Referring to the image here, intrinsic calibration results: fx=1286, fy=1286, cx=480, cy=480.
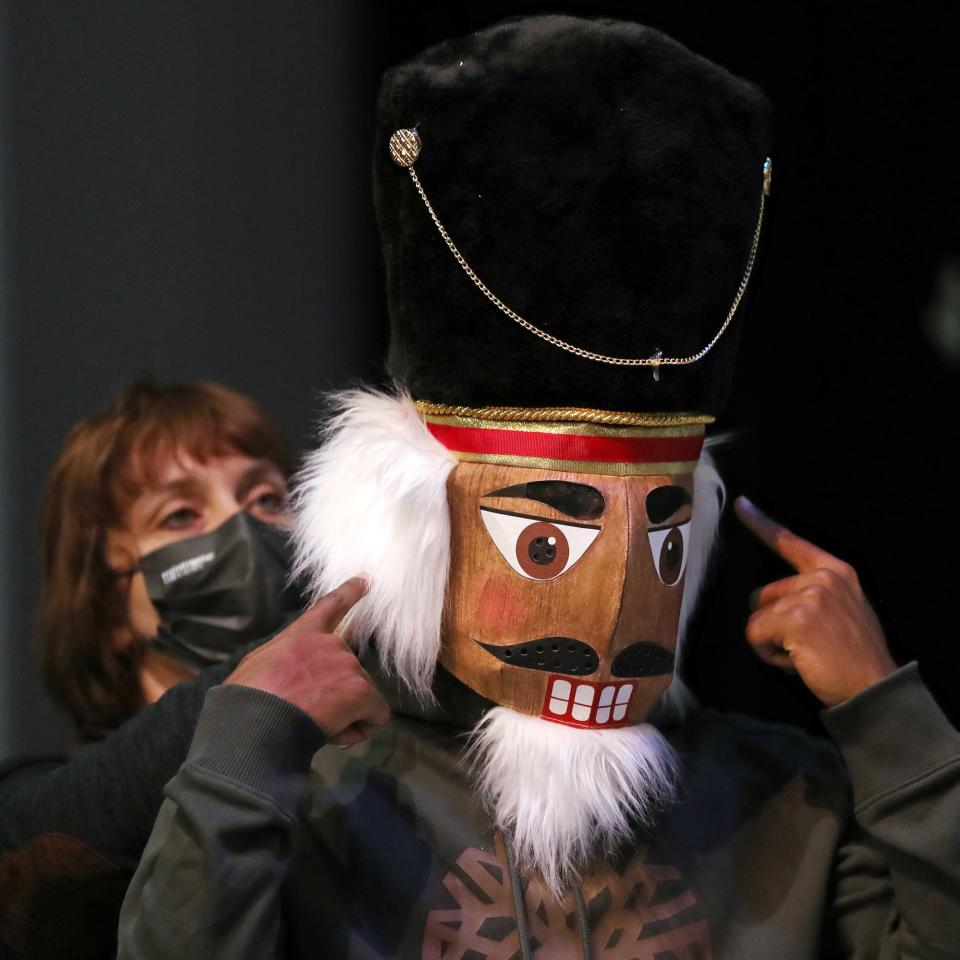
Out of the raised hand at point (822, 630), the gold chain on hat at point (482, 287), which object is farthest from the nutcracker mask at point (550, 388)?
the raised hand at point (822, 630)

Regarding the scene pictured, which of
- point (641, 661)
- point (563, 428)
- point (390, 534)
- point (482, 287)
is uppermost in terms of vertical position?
point (482, 287)

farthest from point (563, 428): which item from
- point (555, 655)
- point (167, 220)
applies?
point (167, 220)

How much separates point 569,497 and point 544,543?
50mm

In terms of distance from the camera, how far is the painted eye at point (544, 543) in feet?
4.06

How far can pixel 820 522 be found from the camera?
2088mm

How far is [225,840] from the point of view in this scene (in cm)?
109

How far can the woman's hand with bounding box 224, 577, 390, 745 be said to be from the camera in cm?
117

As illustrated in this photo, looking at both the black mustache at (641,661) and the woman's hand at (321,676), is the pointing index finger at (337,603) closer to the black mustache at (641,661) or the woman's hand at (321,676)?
the woman's hand at (321,676)

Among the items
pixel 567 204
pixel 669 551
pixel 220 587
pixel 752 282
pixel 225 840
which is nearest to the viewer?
pixel 225 840

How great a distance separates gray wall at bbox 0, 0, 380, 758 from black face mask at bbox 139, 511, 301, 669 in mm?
198

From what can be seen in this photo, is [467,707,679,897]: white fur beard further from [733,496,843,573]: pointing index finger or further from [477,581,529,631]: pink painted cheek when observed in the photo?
[733,496,843,573]: pointing index finger

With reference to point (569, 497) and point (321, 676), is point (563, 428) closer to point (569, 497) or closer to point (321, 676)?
point (569, 497)

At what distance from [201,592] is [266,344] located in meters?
0.68

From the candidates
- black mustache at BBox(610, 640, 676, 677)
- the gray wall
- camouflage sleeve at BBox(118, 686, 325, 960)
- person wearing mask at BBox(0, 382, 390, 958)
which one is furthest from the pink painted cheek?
the gray wall
